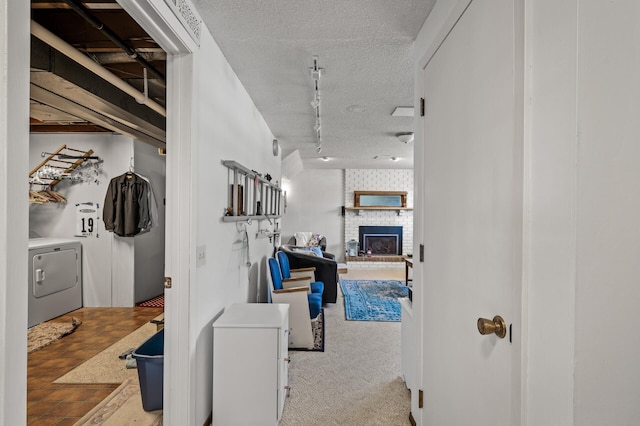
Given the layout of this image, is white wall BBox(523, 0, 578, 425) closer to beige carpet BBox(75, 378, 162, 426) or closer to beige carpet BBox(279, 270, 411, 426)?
Answer: beige carpet BBox(279, 270, 411, 426)

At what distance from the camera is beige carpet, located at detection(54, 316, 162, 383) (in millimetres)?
2463

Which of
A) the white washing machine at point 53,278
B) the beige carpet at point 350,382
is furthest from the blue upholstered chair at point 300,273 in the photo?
the white washing machine at point 53,278

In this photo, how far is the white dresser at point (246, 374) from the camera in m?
1.90

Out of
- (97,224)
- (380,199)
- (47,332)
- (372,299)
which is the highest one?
(380,199)

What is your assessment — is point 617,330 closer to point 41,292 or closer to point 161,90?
point 161,90

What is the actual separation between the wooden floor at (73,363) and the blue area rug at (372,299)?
2531 mm

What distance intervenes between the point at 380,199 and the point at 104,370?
680cm

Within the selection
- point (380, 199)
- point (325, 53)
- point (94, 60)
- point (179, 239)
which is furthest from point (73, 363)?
point (380, 199)

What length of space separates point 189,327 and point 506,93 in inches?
68.9

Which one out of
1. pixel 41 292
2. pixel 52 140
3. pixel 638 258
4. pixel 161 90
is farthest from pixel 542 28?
pixel 52 140

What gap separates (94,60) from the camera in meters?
2.20

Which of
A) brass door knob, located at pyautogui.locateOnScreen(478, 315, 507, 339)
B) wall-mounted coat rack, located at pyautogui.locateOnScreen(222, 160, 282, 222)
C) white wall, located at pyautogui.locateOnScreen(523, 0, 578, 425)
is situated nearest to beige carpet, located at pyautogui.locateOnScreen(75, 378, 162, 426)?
wall-mounted coat rack, located at pyautogui.locateOnScreen(222, 160, 282, 222)

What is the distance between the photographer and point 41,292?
3.56 m

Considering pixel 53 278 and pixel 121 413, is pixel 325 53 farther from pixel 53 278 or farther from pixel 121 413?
pixel 53 278
